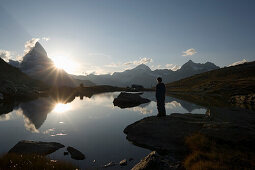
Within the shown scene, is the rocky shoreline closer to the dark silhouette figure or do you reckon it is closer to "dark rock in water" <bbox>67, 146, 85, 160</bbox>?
the dark silhouette figure

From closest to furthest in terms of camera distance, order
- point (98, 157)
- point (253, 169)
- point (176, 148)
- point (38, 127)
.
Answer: point (253, 169) → point (98, 157) → point (176, 148) → point (38, 127)

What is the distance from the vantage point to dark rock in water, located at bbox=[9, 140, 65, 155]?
38.7 feet

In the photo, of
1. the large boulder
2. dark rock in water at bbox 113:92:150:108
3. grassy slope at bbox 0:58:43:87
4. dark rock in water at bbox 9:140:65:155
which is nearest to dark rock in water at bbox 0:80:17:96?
dark rock in water at bbox 113:92:150:108

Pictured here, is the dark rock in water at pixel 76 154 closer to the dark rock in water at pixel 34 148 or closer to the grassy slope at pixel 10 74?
the dark rock in water at pixel 34 148

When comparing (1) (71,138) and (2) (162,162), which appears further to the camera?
(1) (71,138)

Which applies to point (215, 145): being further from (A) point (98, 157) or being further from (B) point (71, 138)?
(B) point (71, 138)

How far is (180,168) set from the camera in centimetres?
943

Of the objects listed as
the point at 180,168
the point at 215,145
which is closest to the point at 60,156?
the point at 180,168

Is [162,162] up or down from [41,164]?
down

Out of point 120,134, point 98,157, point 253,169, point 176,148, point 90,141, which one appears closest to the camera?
point 253,169

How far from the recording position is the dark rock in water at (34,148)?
11.8m

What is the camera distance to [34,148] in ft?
40.0

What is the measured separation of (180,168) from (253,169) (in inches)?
131

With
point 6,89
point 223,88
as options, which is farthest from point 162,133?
point 223,88
